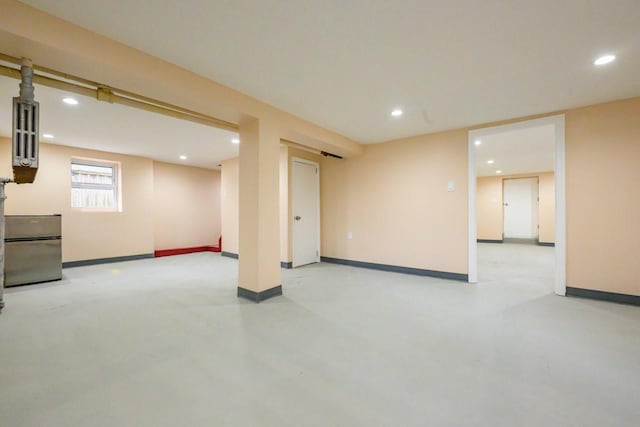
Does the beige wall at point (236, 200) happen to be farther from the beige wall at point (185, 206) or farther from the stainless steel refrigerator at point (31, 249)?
the stainless steel refrigerator at point (31, 249)

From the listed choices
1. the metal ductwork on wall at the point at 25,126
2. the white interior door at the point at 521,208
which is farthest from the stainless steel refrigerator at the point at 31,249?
the white interior door at the point at 521,208

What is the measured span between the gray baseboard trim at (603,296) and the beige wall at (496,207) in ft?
20.8

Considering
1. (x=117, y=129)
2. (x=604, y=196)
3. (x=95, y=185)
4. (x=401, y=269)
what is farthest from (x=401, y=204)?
(x=95, y=185)

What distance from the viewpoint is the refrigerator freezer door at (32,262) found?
3.91 m

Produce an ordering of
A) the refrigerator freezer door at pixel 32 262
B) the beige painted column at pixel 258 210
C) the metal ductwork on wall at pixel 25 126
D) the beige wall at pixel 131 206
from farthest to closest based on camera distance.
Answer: the beige wall at pixel 131 206
the refrigerator freezer door at pixel 32 262
the beige painted column at pixel 258 210
the metal ductwork on wall at pixel 25 126

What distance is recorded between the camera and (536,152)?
19.0 feet

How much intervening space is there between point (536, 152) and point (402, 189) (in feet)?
11.7

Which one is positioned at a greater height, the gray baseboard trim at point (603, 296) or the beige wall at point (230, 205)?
the beige wall at point (230, 205)

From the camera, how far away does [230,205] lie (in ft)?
22.2

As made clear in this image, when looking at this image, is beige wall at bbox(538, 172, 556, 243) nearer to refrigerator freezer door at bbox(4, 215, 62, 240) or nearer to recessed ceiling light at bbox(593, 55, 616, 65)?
recessed ceiling light at bbox(593, 55, 616, 65)

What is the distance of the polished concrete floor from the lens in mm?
1445

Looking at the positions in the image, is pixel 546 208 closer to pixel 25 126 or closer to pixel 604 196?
pixel 604 196

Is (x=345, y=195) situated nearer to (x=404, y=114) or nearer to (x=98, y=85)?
(x=404, y=114)

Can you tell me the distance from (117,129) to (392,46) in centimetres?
430
